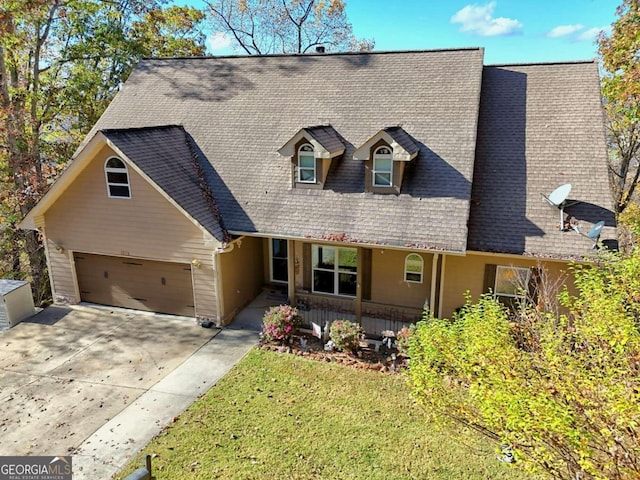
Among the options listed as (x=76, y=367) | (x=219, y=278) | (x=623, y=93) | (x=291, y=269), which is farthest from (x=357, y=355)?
(x=623, y=93)

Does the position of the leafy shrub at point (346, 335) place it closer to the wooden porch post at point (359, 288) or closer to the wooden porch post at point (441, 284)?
the wooden porch post at point (359, 288)

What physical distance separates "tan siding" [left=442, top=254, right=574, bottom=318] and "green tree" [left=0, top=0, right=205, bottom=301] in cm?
1861

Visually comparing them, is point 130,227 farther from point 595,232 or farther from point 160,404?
point 595,232

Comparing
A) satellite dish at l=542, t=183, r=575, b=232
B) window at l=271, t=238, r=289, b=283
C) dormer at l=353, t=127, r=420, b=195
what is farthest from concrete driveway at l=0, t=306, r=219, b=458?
satellite dish at l=542, t=183, r=575, b=232

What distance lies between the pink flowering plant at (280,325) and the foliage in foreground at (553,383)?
582cm

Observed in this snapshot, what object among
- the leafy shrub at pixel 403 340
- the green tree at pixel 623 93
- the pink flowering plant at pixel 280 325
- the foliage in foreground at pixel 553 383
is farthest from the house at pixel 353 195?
the foliage in foreground at pixel 553 383

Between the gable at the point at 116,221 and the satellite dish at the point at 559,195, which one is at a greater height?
the satellite dish at the point at 559,195

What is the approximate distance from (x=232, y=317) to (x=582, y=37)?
22.3m

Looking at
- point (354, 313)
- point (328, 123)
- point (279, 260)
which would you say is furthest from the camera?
point (279, 260)

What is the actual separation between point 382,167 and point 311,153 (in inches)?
89.9

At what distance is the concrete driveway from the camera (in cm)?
936

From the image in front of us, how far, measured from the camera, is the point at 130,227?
548 inches

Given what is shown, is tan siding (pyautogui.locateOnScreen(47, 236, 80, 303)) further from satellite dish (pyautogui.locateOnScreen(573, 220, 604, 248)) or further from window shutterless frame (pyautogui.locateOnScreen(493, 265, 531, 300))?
satellite dish (pyautogui.locateOnScreen(573, 220, 604, 248))

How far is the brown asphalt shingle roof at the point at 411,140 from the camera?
1257 cm
